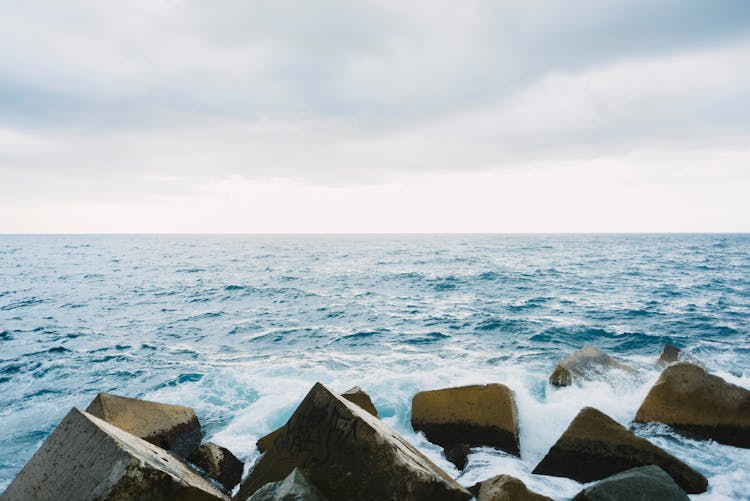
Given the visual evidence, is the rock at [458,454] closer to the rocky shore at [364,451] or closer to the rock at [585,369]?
the rocky shore at [364,451]

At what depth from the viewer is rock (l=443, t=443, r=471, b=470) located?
6102mm

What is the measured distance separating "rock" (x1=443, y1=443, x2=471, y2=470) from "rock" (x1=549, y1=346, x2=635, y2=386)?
379cm

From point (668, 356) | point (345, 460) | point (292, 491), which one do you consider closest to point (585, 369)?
point (668, 356)

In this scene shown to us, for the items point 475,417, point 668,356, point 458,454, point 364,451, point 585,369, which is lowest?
point 458,454

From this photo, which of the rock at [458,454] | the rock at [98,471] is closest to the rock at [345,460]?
the rock at [98,471]

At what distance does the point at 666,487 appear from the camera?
14.7ft

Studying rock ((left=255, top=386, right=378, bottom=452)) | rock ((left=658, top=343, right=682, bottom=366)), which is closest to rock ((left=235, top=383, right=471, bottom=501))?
rock ((left=255, top=386, right=378, bottom=452))

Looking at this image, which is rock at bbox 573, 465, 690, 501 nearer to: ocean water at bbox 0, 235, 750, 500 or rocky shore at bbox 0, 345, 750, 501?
rocky shore at bbox 0, 345, 750, 501

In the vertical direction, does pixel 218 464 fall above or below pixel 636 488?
below

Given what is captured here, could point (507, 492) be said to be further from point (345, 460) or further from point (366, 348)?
point (366, 348)

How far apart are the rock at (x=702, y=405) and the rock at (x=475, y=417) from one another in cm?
273

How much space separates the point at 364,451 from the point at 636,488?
3255 millimetres

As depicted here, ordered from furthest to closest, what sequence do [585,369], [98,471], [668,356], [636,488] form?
[668,356], [585,369], [636,488], [98,471]

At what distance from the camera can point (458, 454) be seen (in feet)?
20.4
